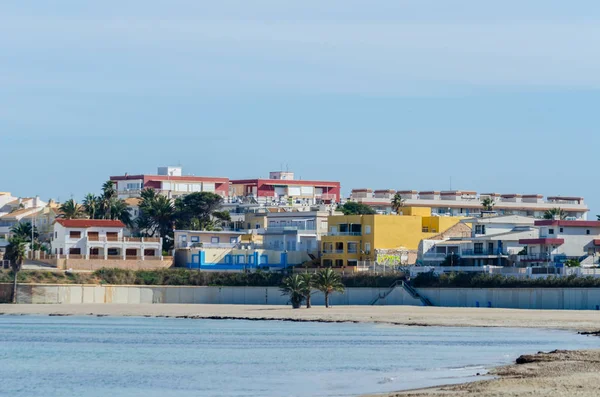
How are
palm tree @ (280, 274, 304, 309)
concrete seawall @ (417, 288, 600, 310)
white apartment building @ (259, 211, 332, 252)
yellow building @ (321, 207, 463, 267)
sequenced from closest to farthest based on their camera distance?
1. concrete seawall @ (417, 288, 600, 310)
2. palm tree @ (280, 274, 304, 309)
3. yellow building @ (321, 207, 463, 267)
4. white apartment building @ (259, 211, 332, 252)

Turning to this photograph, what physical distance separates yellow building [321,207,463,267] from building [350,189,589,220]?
35522 millimetres

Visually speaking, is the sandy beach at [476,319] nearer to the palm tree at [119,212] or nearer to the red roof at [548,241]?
the red roof at [548,241]

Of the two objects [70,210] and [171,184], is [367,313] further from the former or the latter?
[171,184]

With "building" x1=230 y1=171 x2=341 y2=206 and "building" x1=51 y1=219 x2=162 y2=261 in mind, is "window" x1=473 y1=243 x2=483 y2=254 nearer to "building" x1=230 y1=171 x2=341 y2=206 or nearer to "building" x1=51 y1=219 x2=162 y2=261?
"building" x1=51 y1=219 x2=162 y2=261

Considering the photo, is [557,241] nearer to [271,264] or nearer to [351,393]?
[271,264]

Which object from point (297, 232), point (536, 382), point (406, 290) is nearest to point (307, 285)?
point (406, 290)

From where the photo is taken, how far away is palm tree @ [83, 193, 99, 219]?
133875mm

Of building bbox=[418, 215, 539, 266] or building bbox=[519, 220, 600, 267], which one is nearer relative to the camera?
building bbox=[519, 220, 600, 267]

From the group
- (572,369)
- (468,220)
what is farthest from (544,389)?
(468,220)

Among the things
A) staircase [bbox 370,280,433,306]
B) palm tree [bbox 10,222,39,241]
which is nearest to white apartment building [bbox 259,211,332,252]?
staircase [bbox 370,280,433,306]

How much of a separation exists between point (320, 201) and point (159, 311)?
6602 cm

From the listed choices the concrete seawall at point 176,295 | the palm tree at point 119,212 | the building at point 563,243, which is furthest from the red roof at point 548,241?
the palm tree at point 119,212

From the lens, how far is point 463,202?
160875mm

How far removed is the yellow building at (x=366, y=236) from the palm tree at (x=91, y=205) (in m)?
26.2
